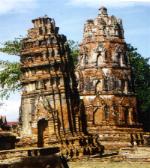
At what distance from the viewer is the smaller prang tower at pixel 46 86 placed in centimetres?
2461

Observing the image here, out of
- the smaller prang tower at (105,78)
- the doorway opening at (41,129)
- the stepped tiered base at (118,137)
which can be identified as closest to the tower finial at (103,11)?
the smaller prang tower at (105,78)

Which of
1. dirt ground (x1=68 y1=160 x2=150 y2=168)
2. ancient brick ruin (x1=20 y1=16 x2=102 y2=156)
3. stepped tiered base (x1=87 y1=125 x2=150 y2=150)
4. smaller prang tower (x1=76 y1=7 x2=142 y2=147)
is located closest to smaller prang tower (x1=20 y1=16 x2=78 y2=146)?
ancient brick ruin (x1=20 y1=16 x2=102 y2=156)

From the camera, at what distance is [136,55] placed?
49219mm

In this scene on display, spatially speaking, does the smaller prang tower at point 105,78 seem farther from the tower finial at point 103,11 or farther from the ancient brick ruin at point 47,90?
the ancient brick ruin at point 47,90

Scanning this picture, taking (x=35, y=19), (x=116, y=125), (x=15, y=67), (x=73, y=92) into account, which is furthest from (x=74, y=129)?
(x=15, y=67)

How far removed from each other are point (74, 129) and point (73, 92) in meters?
2.20

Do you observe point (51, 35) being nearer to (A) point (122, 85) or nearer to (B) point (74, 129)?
(B) point (74, 129)

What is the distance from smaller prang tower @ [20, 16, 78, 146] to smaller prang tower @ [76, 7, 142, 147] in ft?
30.6

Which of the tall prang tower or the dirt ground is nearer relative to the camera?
the dirt ground

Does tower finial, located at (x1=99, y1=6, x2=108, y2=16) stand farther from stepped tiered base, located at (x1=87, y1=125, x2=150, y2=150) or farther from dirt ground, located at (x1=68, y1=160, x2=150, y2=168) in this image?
dirt ground, located at (x1=68, y1=160, x2=150, y2=168)

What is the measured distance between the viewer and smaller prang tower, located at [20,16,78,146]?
2461 centimetres

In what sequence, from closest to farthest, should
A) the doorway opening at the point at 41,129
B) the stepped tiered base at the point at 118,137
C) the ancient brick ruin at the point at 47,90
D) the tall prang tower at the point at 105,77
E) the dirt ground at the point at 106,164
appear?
the dirt ground at the point at 106,164
the ancient brick ruin at the point at 47,90
the doorway opening at the point at 41,129
the stepped tiered base at the point at 118,137
the tall prang tower at the point at 105,77

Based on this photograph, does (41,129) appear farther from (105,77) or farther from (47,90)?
(105,77)

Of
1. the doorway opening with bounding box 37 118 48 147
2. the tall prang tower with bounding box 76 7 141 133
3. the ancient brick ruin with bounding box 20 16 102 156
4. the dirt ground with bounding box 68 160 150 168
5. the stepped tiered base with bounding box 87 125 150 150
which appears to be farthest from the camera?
the tall prang tower with bounding box 76 7 141 133
